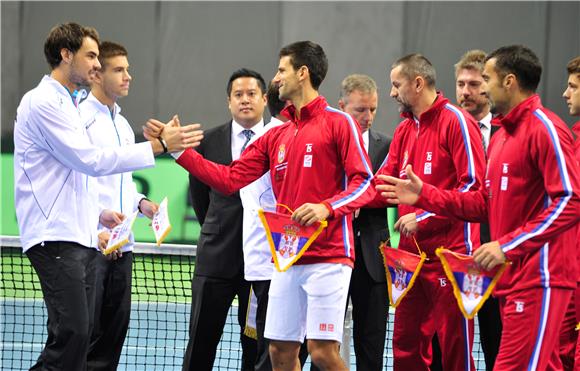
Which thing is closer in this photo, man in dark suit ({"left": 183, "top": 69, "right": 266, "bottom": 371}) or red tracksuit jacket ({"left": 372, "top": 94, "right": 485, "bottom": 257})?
red tracksuit jacket ({"left": 372, "top": 94, "right": 485, "bottom": 257})

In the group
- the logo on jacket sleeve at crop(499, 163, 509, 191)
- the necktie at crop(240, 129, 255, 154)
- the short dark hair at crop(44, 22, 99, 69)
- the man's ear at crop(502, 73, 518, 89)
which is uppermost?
the short dark hair at crop(44, 22, 99, 69)

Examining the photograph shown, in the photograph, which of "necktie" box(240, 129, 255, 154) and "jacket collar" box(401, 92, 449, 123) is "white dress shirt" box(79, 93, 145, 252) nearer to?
"necktie" box(240, 129, 255, 154)

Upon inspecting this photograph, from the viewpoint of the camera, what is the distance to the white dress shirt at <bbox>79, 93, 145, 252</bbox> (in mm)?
6777

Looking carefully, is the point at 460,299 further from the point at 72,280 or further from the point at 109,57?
the point at 109,57

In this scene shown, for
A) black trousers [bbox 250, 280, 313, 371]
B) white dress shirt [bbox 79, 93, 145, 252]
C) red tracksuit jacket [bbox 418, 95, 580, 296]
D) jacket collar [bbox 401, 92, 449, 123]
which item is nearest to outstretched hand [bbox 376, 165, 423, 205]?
red tracksuit jacket [bbox 418, 95, 580, 296]

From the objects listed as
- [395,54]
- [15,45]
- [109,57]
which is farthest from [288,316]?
[15,45]

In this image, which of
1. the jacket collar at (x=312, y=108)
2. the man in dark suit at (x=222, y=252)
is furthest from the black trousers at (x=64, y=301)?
the jacket collar at (x=312, y=108)

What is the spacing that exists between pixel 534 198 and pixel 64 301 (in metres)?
2.74

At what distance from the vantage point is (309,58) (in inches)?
233

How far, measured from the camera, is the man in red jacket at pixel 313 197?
552cm

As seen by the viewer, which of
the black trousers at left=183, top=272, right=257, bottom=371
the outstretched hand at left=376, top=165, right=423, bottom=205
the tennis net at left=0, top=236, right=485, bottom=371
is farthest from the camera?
the tennis net at left=0, top=236, right=485, bottom=371

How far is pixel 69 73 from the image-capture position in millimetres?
5824

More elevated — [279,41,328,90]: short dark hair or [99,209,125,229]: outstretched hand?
[279,41,328,90]: short dark hair

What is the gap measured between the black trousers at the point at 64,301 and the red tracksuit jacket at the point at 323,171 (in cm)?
96
